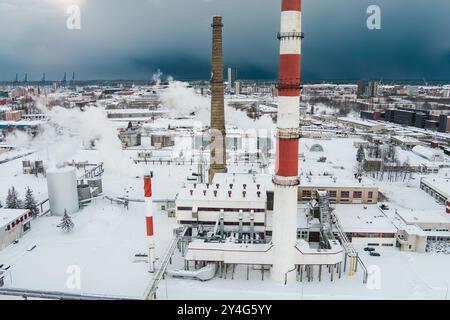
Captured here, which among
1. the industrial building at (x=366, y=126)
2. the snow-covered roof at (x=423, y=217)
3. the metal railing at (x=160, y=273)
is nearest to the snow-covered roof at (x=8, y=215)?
the metal railing at (x=160, y=273)

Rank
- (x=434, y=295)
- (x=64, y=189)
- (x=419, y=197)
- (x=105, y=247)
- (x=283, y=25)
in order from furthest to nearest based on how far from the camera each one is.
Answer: (x=419, y=197) < (x=64, y=189) < (x=105, y=247) < (x=434, y=295) < (x=283, y=25)

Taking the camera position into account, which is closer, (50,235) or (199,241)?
(199,241)

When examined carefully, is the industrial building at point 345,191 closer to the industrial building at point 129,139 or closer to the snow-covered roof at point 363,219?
the snow-covered roof at point 363,219

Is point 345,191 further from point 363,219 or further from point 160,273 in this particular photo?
point 160,273

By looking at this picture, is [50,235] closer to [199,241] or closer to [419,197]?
[199,241]

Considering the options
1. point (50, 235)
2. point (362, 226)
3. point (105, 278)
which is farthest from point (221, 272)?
point (50, 235)
